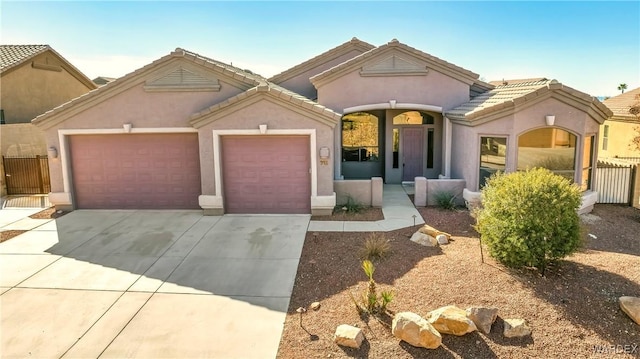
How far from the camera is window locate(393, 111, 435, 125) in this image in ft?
56.4

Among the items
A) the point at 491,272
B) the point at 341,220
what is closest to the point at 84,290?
the point at 341,220

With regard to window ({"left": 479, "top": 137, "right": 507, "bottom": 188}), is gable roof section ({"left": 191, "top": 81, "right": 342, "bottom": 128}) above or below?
above

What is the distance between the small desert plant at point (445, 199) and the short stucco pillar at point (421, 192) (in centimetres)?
36

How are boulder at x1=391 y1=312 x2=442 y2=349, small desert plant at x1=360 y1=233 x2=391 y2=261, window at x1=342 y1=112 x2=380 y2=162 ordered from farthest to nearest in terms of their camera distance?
window at x1=342 y1=112 x2=380 y2=162 → small desert plant at x1=360 y1=233 x2=391 y2=261 → boulder at x1=391 y1=312 x2=442 y2=349

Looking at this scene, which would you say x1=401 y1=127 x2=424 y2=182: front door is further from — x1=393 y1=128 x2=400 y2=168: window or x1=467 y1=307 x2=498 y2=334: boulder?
x1=467 y1=307 x2=498 y2=334: boulder

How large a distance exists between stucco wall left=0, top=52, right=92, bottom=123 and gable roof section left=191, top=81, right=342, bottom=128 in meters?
Answer: 12.7

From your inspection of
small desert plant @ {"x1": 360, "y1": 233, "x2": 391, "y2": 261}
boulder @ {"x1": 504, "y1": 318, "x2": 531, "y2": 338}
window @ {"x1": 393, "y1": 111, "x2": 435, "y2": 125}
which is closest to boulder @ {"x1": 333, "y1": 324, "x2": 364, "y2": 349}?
boulder @ {"x1": 504, "y1": 318, "x2": 531, "y2": 338}

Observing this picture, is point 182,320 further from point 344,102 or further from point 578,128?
point 578,128

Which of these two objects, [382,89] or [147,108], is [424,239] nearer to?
[382,89]

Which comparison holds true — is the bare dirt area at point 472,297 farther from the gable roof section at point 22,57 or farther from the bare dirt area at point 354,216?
the gable roof section at point 22,57

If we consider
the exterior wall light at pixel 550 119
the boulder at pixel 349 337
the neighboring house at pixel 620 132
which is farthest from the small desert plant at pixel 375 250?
the neighboring house at pixel 620 132

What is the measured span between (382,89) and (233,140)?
19.5 feet

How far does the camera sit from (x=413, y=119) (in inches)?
680

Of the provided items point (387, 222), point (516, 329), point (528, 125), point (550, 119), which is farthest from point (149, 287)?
point (550, 119)
